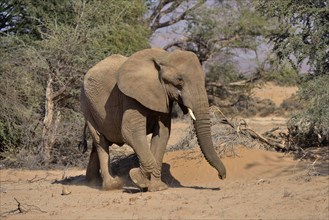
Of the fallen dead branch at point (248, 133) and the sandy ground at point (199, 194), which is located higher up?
the fallen dead branch at point (248, 133)

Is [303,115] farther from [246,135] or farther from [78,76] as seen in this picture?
[78,76]

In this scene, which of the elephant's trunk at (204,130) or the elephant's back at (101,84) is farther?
the elephant's back at (101,84)

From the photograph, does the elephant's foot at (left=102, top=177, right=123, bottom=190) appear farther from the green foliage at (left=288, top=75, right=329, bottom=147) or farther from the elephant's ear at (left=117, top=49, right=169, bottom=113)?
the green foliage at (left=288, top=75, right=329, bottom=147)

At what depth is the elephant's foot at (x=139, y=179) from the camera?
10.3 m

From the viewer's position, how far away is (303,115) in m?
12.0

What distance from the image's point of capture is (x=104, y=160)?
1174cm

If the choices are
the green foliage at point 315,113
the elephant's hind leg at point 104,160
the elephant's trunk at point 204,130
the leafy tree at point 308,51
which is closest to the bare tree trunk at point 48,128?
the elephant's hind leg at point 104,160

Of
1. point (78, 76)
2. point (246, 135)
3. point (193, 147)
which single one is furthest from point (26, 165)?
point (246, 135)

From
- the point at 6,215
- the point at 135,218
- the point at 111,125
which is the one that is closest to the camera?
the point at 135,218

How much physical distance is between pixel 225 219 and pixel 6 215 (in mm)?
3288

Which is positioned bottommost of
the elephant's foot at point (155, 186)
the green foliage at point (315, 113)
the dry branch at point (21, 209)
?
the dry branch at point (21, 209)

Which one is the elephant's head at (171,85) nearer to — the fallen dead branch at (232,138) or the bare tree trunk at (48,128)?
the fallen dead branch at (232,138)

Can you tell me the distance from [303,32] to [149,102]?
161 inches

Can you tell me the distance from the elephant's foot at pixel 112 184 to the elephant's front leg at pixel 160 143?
44.4 inches
